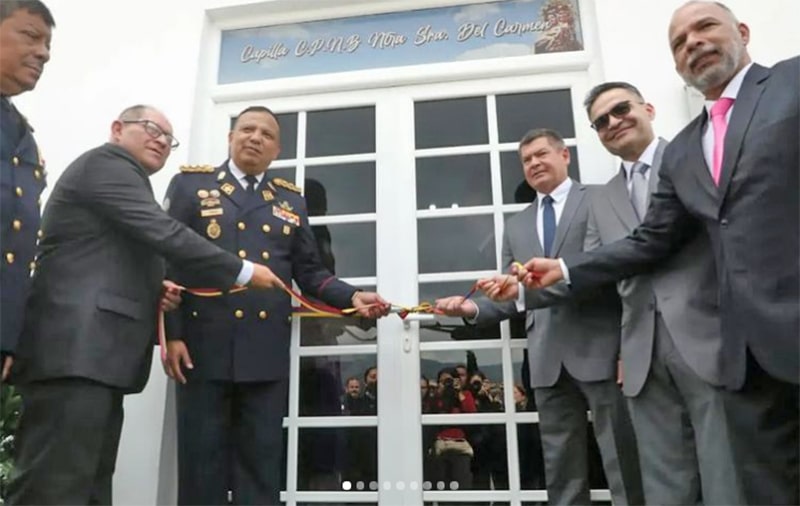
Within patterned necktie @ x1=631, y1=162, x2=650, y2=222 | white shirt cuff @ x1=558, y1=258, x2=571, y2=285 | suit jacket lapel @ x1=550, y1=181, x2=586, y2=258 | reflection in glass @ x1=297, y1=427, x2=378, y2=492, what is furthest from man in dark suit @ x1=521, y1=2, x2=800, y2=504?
reflection in glass @ x1=297, y1=427, x2=378, y2=492

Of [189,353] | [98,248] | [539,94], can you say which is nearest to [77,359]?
[98,248]

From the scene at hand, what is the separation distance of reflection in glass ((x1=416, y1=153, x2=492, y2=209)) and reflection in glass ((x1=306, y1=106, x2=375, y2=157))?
29 centimetres

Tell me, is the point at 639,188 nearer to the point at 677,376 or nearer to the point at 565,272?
the point at 565,272

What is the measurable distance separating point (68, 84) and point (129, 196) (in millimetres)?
1454

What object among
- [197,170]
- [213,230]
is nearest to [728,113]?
[213,230]

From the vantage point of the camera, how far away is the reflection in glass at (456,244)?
8.92ft

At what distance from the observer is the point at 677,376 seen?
171 cm

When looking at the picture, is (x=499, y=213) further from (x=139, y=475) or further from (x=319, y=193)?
(x=139, y=475)

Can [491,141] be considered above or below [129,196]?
above

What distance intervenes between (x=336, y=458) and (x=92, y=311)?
3.99 ft

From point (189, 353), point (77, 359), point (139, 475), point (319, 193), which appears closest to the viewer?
point (77, 359)

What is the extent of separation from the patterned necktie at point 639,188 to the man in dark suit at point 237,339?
974 mm

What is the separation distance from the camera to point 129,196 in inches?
75.3

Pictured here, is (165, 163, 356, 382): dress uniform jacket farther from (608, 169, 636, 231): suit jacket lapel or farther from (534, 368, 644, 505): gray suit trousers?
(608, 169, 636, 231): suit jacket lapel
